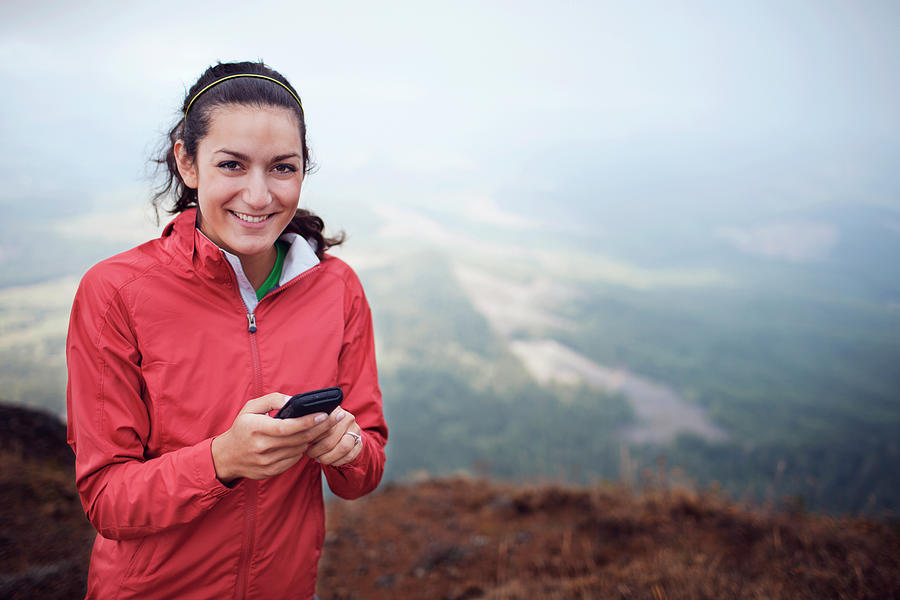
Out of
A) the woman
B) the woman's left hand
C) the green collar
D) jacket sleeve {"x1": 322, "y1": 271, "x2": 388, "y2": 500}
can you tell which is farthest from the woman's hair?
the woman's left hand

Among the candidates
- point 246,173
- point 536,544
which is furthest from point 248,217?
point 536,544

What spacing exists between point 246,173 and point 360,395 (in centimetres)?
74

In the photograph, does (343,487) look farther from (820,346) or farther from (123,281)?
(820,346)

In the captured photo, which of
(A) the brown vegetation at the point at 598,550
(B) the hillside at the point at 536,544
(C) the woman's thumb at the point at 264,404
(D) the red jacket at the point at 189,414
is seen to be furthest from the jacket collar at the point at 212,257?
(A) the brown vegetation at the point at 598,550

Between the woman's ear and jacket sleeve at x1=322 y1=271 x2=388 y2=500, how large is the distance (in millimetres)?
547

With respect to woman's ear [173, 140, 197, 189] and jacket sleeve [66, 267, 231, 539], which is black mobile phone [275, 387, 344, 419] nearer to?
jacket sleeve [66, 267, 231, 539]

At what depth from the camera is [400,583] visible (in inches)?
141

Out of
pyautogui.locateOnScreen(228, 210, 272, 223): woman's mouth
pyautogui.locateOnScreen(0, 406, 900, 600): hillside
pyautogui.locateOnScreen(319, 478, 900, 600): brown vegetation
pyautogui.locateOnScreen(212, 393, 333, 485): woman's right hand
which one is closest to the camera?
pyautogui.locateOnScreen(212, 393, 333, 485): woman's right hand

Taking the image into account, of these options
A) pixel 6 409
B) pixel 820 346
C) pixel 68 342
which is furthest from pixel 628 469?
pixel 820 346

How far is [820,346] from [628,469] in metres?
30.4

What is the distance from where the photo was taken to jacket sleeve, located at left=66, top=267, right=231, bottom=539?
1.13m

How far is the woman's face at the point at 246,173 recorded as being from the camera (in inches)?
50.9

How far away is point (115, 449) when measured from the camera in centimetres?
116

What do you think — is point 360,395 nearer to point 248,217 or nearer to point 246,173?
point 248,217
